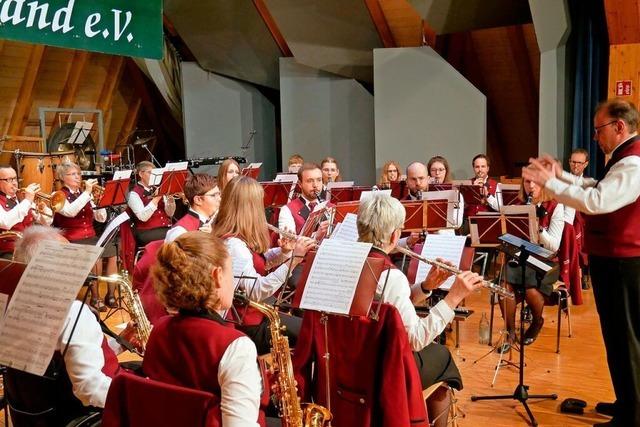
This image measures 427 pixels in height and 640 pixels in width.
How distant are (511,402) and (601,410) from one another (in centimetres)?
51

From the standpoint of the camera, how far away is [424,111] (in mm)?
9602

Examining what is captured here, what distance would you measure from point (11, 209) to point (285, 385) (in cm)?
468

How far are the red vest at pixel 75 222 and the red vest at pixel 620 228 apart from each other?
506cm

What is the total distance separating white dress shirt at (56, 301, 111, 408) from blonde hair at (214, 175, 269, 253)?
4.41ft

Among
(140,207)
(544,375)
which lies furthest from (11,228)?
(544,375)

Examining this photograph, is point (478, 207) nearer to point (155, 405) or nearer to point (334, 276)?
point (334, 276)

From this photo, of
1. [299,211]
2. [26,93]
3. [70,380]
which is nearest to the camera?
[70,380]

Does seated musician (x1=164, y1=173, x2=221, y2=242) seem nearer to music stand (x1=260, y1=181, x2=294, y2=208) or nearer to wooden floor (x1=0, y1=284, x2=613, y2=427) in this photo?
wooden floor (x1=0, y1=284, x2=613, y2=427)

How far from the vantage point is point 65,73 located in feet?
39.9

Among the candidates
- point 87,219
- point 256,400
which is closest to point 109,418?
point 256,400

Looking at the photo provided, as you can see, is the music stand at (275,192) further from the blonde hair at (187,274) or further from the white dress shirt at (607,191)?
the blonde hair at (187,274)

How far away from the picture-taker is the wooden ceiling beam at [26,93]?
11086 mm

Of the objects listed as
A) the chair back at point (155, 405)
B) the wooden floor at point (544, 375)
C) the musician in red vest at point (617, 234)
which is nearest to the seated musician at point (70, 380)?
the chair back at point (155, 405)

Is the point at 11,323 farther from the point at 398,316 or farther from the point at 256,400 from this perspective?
the point at 398,316
